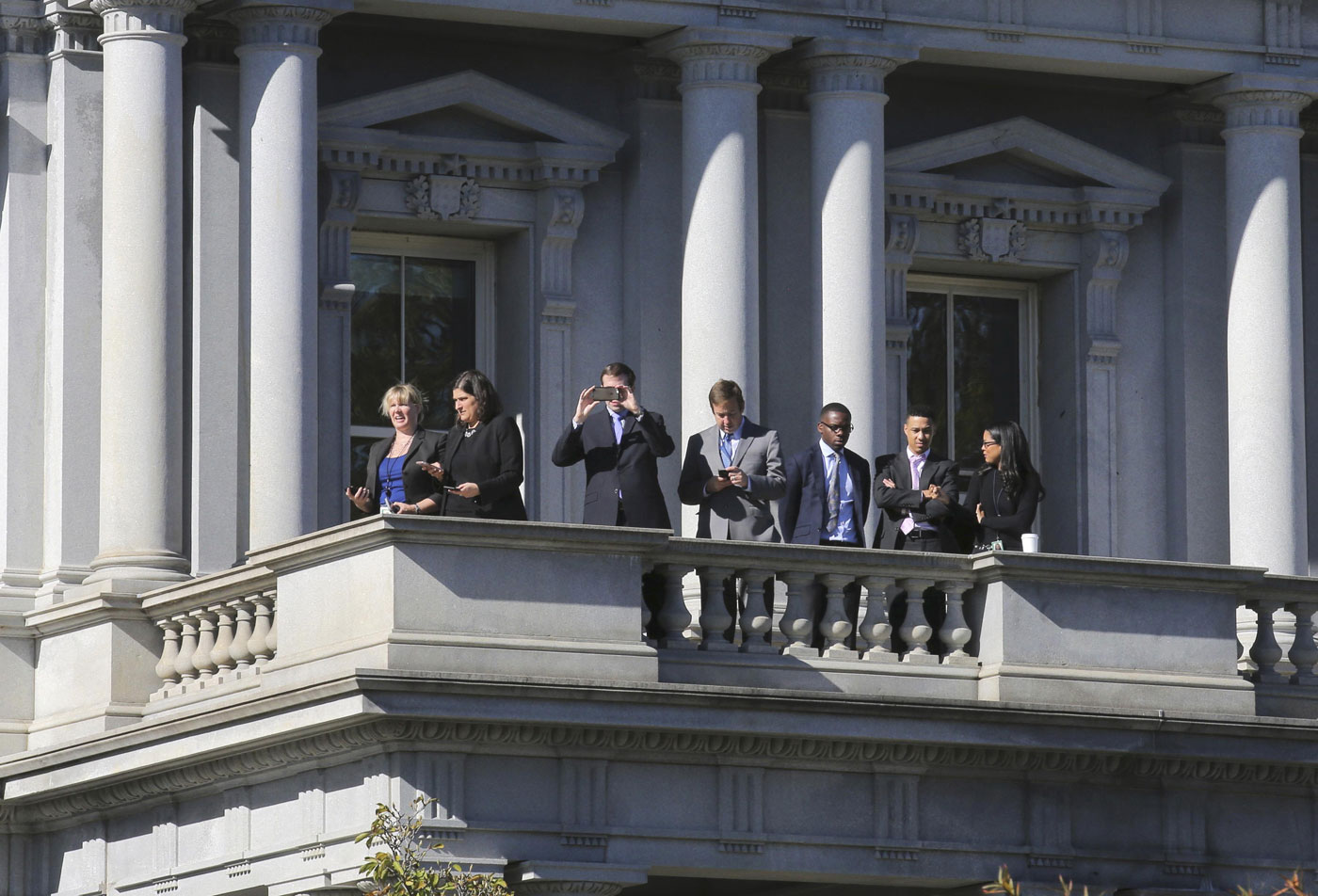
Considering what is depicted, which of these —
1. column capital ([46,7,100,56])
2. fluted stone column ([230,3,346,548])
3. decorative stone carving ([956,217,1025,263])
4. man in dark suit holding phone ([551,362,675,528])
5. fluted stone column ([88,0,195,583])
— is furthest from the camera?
decorative stone carving ([956,217,1025,263])

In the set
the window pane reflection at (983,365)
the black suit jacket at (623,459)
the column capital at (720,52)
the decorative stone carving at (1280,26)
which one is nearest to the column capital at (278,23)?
the column capital at (720,52)

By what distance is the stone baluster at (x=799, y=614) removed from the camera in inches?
1094

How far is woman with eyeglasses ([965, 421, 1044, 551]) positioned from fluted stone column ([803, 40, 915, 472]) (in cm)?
379

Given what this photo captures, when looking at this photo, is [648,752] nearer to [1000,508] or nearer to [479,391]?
[479,391]

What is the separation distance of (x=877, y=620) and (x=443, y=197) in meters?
7.23

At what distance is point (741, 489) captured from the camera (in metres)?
28.2

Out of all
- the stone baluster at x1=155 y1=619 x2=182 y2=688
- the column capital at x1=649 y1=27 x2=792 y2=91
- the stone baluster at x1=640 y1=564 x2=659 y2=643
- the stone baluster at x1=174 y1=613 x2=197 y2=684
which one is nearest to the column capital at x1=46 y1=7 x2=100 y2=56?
the column capital at x1=649 y1=27 x2=792 y2=91

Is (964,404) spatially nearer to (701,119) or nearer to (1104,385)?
(1104,385)

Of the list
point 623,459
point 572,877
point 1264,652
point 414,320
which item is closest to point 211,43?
point 414,320

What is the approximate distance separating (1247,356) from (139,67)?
10155mm

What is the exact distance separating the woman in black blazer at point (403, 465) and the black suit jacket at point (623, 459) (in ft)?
3.26

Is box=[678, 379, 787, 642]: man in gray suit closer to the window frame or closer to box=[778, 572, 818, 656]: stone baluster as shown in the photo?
box=[778, 572, 818, 656]: stone baluster

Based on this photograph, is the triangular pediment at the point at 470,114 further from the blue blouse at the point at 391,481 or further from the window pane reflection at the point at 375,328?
the blue blouse at the point at 391,481

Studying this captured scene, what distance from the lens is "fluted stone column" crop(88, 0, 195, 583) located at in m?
30.7
